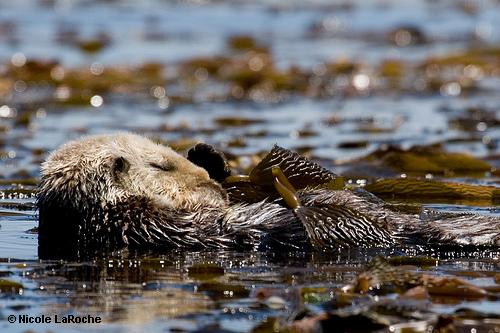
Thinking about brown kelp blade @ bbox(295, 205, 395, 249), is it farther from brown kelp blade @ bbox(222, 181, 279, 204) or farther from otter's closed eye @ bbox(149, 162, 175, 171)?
otter's closed eye @ bbox(149, 162, 175, 171)

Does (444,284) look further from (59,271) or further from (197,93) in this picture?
(197,93)

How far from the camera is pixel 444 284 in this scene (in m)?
4.14

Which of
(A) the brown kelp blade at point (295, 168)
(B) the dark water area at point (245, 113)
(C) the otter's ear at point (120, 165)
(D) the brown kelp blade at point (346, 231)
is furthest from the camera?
(A) the brown kelp blade at point (295, 168)

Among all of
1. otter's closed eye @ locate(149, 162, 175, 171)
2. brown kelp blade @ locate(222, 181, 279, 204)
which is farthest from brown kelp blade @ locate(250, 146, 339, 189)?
otter's closed eye @ locate(149, 162, 175, 171)

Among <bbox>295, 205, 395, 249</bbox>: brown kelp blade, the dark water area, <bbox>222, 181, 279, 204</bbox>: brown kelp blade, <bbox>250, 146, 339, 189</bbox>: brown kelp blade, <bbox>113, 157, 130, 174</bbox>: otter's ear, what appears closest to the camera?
the dark water area

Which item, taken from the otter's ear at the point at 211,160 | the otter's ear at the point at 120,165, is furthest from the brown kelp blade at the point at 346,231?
the otter's ear at the point at 120,165

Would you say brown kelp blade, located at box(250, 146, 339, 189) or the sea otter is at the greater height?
brown kelp blade, located at box(250, 146, 339, 189)

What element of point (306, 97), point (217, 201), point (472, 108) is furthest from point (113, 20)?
point (217, 201)

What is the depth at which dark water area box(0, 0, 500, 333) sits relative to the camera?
4180 mm

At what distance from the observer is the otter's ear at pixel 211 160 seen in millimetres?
5512

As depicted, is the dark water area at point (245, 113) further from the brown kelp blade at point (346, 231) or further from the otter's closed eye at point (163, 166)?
the otter's closed eye at point (163, 166)

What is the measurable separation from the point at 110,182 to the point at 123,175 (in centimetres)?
12

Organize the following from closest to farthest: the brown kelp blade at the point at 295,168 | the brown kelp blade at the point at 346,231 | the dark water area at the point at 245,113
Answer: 1. the dark water area at the point at 245,113
2. the brown kelp blade at the point at 346,231
3. the brown kelp blade at the point at 295,168

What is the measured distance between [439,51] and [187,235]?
10838 mm
